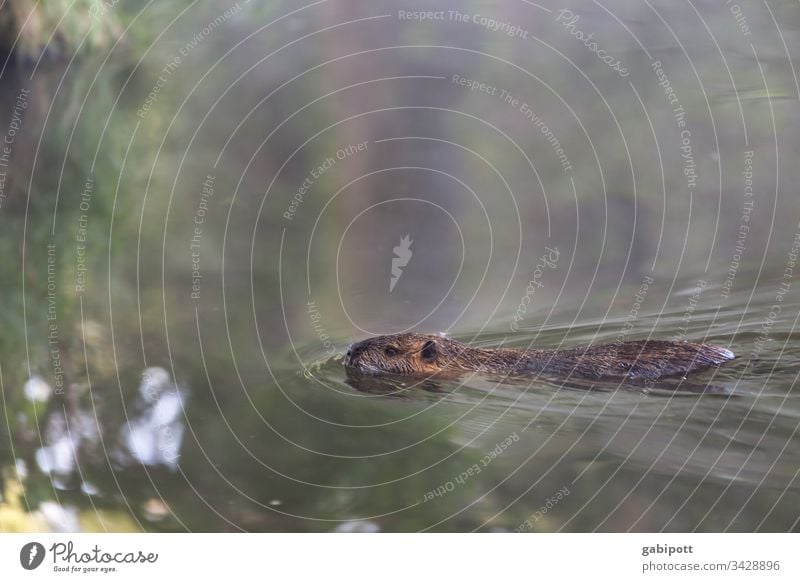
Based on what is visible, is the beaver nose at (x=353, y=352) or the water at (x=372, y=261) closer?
the water at (x=372, y=261)

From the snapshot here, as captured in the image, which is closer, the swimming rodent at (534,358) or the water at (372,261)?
the water at (372,261)

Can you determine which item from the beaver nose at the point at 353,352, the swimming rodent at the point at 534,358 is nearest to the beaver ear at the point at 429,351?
the swimming rodent at the point at 534,358

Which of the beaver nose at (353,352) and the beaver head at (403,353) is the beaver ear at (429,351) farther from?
the beaver nose at (353,352)

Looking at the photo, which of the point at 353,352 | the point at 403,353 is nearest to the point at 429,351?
the point at 403,353

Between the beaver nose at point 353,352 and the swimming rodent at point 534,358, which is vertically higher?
the beaver nose at point 353,352

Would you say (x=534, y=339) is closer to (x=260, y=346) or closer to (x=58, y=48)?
→ (x=260, y=346)

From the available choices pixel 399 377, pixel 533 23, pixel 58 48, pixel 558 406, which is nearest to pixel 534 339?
pixel 558 406

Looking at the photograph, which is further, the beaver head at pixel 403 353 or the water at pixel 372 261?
the beaver head at pixel 403 353
